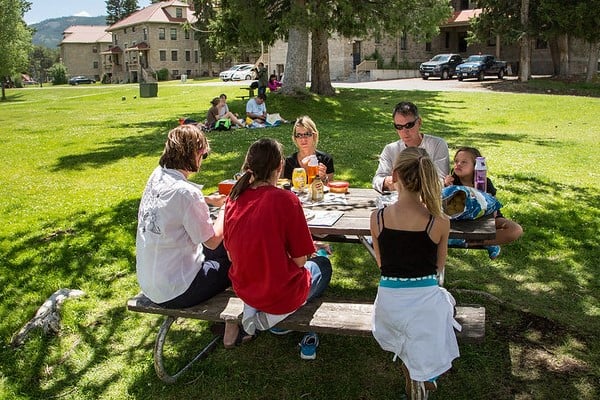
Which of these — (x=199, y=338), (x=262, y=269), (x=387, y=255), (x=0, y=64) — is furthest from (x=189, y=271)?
(x=0, y=64)

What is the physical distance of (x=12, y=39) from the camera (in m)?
42.2

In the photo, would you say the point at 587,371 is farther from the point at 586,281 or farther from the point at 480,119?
the point at 480,119

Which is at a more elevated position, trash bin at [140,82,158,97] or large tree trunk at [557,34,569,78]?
large tree trunk at [557,34,569,78]

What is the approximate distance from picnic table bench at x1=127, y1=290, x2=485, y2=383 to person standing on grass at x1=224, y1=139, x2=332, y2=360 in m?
0.12

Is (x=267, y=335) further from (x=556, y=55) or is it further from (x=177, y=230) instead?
(x=556, y=55)

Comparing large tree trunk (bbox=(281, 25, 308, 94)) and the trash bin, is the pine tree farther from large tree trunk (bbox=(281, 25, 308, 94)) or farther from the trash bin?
large tree trunk (bbox=(281, 25, 308, 94))

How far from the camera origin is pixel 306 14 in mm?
18109

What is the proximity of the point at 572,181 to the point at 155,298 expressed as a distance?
784cm

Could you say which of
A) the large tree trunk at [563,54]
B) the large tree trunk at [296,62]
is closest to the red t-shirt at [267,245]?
the large tree trunk at [296,62]

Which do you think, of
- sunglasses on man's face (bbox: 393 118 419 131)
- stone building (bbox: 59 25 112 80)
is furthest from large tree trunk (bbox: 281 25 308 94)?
stone building (bbox: 59 25 112 80)

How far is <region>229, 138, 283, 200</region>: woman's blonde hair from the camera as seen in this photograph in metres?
3.33

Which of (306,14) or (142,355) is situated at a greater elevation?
(306,14)

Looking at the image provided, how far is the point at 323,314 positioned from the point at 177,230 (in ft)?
3.51

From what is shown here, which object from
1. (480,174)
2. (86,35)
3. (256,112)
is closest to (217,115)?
(256,112)
